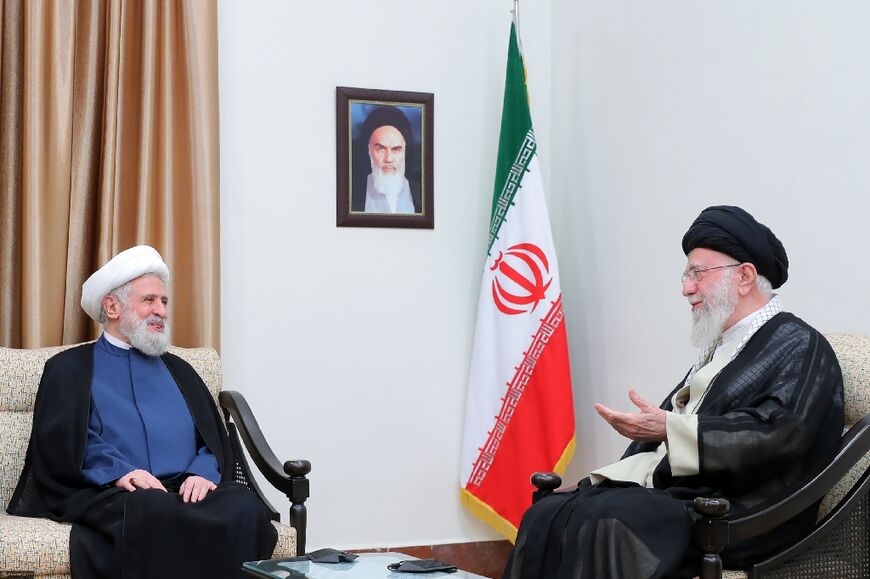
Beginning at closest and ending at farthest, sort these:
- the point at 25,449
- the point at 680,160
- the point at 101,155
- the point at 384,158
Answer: the point at 25,449, the point at 680,160, the point at 101,155, the point at 384,158

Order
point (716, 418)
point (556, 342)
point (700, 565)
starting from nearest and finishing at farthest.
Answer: point (700, 565) → point (716, 418) → point (556, 342)

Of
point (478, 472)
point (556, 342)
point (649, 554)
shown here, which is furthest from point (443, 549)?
point (649, 554)

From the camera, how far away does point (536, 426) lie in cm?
479

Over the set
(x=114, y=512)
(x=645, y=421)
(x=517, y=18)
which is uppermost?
(x=517, y=18)

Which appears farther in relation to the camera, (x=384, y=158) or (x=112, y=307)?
(x=384, y=158)

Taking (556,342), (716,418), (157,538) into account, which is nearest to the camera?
(716,418)

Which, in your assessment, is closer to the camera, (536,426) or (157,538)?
(157,538)

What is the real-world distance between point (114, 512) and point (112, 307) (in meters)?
0.83

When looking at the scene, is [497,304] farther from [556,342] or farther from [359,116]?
[359,116]

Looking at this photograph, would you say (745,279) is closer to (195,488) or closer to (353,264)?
(195,488)

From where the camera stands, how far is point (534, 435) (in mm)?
4785

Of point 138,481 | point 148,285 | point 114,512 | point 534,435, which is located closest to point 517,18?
point 534,435

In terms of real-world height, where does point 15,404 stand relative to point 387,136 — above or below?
below

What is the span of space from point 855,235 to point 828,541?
103 centimetres
